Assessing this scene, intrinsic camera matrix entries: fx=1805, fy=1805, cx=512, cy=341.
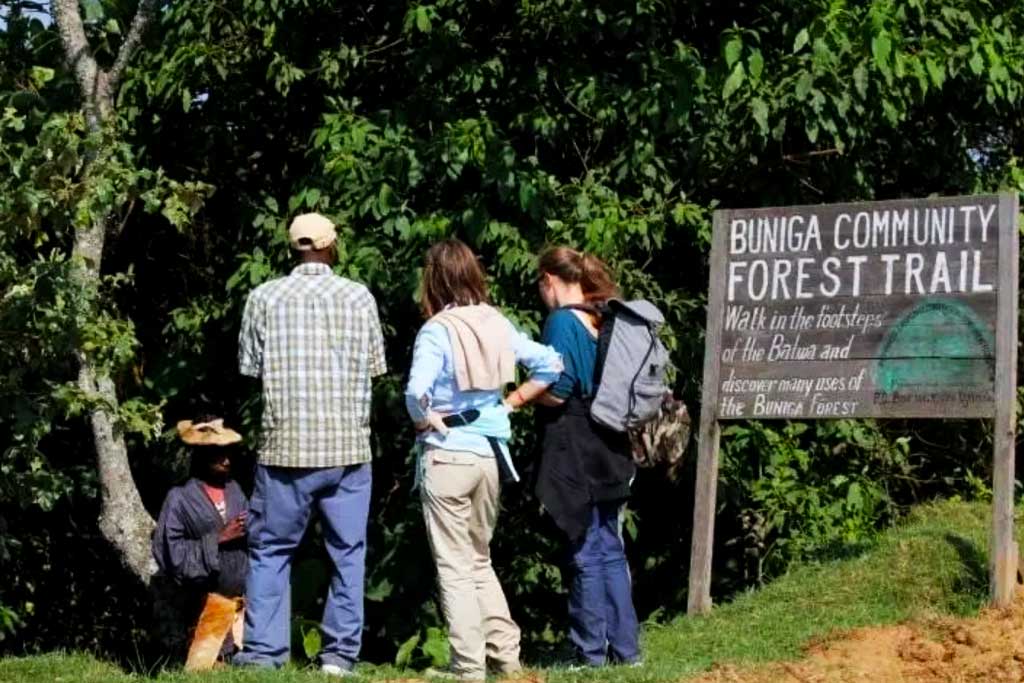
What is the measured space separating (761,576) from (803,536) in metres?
0.36

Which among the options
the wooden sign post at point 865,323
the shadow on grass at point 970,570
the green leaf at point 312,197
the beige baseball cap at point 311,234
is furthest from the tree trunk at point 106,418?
the shadow on grass at point 970,570

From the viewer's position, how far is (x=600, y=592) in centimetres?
686

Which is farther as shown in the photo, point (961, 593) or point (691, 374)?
point (691, 374)

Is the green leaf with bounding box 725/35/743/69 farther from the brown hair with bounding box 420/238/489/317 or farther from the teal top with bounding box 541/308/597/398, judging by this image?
the brown hair with bounding box 420/238/489/317

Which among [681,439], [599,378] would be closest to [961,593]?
[681,439]

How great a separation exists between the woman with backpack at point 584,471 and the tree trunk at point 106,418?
9.86 feet

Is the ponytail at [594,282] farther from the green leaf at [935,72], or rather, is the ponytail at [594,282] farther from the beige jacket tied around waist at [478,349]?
the green leaf at [935,72]

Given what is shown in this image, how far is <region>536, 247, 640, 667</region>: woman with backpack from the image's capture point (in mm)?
6742

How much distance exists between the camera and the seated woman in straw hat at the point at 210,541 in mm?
7309

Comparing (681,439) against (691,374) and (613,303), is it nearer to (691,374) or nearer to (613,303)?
→ (613,303)

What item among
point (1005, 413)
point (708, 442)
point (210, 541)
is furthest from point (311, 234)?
point (1005, 413)

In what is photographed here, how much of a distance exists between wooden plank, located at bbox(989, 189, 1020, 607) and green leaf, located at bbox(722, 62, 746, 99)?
1.55 m

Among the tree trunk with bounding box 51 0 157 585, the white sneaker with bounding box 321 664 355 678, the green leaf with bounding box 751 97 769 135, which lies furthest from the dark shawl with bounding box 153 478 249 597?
the green leaf with bounding box 751 97 769 135

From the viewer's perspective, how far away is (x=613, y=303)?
6887mm
